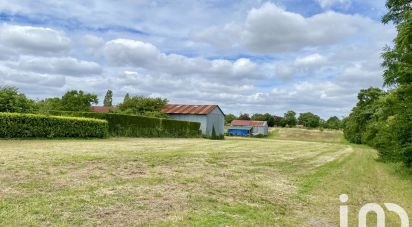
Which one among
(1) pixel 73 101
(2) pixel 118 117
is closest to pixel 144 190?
(2) pixel 118 117

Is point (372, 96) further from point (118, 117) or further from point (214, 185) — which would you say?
point (214, 185)

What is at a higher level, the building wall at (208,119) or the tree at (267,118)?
the tree at (267,118)

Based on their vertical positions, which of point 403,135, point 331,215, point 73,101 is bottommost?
point 331,215

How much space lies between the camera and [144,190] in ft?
25.2

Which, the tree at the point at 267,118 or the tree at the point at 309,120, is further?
the tree at the point at 309,120

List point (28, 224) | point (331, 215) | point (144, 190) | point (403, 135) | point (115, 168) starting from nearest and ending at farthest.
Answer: point (28, 224), point (331, 215), point (144, 190), point (115, 168), point (403, 135)

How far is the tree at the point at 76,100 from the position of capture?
45.6m

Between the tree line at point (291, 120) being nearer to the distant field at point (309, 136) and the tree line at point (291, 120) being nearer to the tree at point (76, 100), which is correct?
the distant field at point (309, 136)

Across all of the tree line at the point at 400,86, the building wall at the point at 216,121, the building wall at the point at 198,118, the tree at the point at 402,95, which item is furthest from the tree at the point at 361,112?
the tree at the point at 402,95

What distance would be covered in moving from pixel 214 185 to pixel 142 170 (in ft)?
8.05

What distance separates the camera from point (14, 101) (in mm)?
21172

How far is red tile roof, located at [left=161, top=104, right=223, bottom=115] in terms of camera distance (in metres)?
47.8

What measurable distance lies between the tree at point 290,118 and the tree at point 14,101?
104078 mm

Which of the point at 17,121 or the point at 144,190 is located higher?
the point at 17,121
